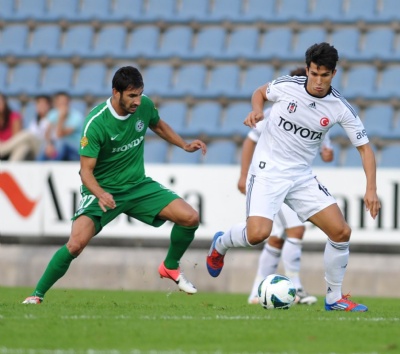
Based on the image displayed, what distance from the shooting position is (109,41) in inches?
717

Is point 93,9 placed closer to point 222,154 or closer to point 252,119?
point 222,154

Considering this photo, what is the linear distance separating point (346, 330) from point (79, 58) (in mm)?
12024

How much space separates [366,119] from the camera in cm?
1551

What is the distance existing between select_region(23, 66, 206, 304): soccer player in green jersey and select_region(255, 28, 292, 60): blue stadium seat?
7.85m

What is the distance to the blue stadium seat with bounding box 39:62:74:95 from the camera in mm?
17844

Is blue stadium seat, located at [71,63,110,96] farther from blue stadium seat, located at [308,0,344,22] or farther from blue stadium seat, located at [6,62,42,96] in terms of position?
blue stadium seat, located at [308,0,344,22]

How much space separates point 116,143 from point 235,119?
7514 millimetres

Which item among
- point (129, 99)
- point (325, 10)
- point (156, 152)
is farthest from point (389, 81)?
point (129, 99)

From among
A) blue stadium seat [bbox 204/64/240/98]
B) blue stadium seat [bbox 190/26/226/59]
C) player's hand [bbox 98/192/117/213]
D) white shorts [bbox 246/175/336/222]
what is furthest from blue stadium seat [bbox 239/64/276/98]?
player's hand [bbox 98/192/117/213]

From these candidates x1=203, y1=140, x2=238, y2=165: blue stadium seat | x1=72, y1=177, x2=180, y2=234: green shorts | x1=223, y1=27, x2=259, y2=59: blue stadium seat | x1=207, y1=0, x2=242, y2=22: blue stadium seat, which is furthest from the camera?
x1=207, y1=0, x2=242, y2=22: blue stadium seat

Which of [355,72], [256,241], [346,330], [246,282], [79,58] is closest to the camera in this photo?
[346,330]

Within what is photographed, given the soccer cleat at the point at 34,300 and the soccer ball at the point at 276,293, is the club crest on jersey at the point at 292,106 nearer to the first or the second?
the soccer ball at the point at 276,293

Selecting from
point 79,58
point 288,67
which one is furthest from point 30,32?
point 288,67

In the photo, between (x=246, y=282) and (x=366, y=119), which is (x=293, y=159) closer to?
(x=246, y=282)
